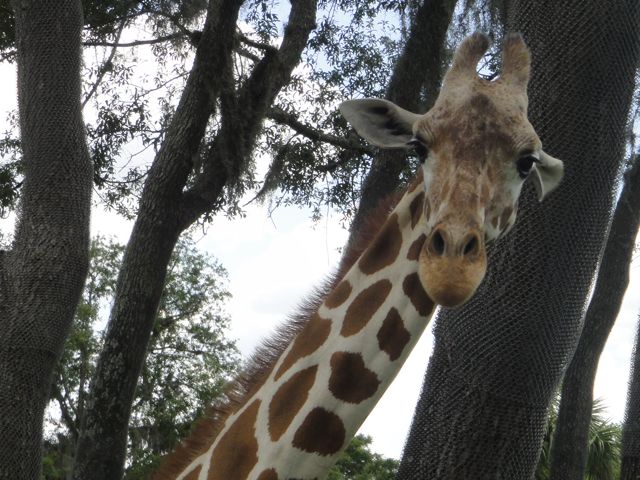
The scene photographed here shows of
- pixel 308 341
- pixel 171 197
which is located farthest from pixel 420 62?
pixel 308 341

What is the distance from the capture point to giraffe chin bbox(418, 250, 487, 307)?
2654mm

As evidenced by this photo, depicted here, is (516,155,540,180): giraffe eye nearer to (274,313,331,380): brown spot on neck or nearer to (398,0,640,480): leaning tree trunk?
(398,0,640,480): leaning tree trunk

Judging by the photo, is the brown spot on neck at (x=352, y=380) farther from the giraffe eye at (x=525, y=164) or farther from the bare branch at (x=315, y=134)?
the bare branch at (x=315, y=134)

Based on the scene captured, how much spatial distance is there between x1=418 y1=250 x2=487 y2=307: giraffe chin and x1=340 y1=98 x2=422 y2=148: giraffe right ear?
0.94 meters

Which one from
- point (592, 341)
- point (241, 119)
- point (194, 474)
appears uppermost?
point (241, 119)

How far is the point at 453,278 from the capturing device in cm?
266

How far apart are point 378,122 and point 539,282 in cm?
91

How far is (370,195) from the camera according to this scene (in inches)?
311

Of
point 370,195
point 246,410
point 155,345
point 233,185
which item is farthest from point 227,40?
point 155,345

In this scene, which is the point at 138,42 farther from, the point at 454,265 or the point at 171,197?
the point at 454,265

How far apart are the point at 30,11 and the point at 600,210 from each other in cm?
430

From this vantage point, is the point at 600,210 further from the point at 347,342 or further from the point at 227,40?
the point at 227,40

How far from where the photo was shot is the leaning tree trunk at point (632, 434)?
252 inches

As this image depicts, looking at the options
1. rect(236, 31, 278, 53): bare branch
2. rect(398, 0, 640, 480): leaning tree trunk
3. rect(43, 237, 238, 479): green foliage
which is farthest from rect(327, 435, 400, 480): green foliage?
rect(398, 0, 640, 480): leaning tree trunk
